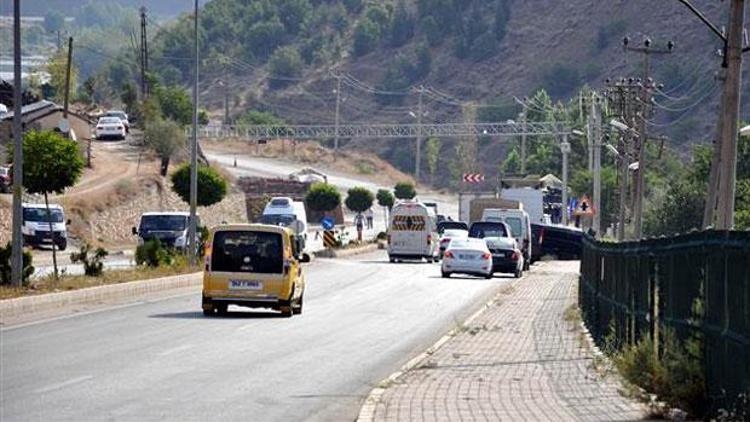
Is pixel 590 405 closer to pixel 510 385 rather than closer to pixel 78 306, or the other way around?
pixel 510 385

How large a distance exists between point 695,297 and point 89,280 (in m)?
24.8

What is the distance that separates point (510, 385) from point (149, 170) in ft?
259

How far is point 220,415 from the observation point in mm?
16562

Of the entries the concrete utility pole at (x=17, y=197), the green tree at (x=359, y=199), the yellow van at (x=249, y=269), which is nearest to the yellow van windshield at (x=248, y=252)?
the yellow van at (x=249, y=269)

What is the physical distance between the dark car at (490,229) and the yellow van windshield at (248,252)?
31.5 m

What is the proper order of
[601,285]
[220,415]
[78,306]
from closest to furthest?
[220,415]
[601,285]
[78,306]

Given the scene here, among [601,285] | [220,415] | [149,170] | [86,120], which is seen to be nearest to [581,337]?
[601,285]

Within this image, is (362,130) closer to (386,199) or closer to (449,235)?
(386,199)

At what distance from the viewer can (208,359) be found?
2277 centimetres

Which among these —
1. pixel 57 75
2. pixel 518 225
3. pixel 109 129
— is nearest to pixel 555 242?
pixel 518 225

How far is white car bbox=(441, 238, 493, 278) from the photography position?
5575cm

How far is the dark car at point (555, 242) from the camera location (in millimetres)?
78688

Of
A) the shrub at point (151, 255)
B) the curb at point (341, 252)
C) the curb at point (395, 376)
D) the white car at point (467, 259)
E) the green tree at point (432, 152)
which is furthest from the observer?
the green tree at point (432, 152)

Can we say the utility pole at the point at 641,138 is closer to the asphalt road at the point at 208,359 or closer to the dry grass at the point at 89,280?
the dry grass at the point at 89,280
